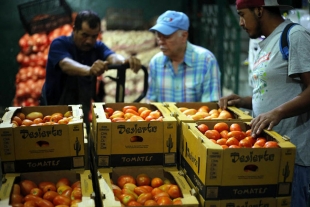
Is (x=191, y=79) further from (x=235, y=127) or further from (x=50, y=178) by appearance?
(x=50, y=178)

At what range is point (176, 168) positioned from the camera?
2.46m

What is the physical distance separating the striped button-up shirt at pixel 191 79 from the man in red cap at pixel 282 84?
3.16ft

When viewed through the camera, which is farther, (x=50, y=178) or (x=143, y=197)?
(x=50, y=178)

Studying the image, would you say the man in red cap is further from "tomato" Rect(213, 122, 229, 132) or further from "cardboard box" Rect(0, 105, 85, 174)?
"cardboard box" Rect(0, 105, 85, 174)

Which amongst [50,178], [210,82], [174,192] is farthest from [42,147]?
[210,82]

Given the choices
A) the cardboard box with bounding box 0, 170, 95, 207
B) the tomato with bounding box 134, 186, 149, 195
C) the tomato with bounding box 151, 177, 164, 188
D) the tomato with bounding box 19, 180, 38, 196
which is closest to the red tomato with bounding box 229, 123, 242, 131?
the tomato with bounding box 151, 177, 164, 188

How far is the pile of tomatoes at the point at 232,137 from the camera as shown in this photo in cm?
213

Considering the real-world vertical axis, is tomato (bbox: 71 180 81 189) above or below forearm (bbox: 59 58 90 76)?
below

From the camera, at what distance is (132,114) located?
263 cm

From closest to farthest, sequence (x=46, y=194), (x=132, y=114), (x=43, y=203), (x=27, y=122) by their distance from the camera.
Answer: (x=43, y=203)
(x=46, y=194)
(x=27, y=122)
(x=132, y=114)

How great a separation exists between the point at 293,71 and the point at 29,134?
1.59 meters

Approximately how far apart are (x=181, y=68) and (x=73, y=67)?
984 millimetres

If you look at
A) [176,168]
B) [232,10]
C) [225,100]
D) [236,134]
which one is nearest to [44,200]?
[176,168]

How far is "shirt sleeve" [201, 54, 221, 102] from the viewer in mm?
3557
